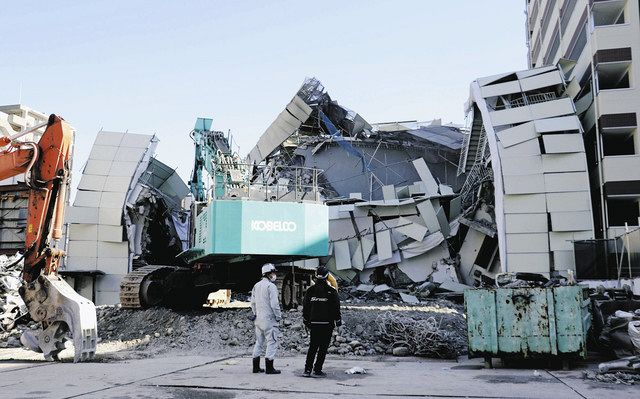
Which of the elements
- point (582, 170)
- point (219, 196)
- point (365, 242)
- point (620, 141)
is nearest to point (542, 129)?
point (582, 170)

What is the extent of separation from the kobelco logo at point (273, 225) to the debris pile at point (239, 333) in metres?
2.17

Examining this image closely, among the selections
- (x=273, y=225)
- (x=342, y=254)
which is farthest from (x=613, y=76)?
(x=273, y=225)

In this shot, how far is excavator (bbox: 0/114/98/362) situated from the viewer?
37.5 ft

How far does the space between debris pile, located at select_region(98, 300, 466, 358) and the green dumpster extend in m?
2.19

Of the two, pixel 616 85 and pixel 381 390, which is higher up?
pixel 616 85

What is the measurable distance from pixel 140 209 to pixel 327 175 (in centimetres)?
1197

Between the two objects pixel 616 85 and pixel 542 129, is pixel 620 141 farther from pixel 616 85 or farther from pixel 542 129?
pixel 542 129

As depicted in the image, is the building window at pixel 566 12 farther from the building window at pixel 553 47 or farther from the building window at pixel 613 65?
the building window at pixel 613 65

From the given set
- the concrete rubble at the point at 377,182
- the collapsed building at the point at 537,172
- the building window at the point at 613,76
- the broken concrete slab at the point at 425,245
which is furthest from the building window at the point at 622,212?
the broken concrete slab at the point at 425,245

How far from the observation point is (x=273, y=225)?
16.1m

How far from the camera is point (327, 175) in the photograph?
124 feet

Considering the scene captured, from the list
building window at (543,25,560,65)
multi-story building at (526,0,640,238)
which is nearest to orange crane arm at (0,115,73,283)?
multi-story building at (526,0,640,238)

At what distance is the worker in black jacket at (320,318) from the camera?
9.12m

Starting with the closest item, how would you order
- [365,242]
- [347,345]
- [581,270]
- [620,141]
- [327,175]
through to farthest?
[347,345], [581,270], [620,141], [365,242], [327,175]
